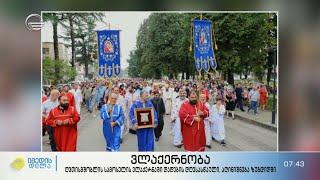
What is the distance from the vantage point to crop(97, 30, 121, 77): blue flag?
13.5ft

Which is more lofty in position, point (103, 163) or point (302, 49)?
point (302, 49)

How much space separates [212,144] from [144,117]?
0.55 m

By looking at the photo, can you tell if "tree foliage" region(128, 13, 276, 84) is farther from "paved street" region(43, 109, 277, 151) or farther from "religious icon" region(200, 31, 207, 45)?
"paved street" region(43, 109, 277, 151)

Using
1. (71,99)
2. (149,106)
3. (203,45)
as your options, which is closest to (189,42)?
(203,45)

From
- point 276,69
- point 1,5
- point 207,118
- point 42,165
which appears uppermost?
point 1,5

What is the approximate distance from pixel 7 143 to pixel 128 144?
2.93 feet

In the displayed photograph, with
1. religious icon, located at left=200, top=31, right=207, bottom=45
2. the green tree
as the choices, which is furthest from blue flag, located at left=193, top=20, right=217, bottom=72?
the green tree

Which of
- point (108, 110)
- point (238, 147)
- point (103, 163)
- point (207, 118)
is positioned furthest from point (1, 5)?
point (238, 147)

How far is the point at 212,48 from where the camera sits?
415 cm

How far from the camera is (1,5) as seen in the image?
4039 millimetres

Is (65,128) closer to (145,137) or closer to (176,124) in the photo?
(145,137)

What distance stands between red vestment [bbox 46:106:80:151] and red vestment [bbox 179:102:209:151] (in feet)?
2.65

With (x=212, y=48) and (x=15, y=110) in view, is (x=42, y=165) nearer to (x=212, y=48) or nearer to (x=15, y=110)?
(x=15, y=110)

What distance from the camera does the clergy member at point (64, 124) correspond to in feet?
13.6
